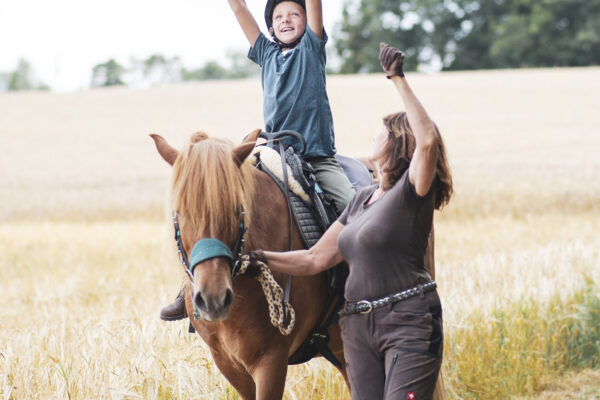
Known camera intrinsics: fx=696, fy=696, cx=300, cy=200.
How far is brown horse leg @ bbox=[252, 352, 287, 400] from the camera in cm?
346

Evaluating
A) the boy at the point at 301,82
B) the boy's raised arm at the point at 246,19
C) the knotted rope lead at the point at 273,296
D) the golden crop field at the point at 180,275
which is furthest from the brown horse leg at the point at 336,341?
the boy's raised arm at the point at 246,19

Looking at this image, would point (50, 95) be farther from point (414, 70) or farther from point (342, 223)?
point (342, 223)

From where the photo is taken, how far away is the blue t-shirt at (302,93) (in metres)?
4.04

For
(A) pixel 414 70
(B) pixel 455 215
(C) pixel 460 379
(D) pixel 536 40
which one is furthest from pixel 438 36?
(C) pixel 460 379

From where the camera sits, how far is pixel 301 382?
16.6 ft

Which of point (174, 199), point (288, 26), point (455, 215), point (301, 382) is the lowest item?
point (455, 215)

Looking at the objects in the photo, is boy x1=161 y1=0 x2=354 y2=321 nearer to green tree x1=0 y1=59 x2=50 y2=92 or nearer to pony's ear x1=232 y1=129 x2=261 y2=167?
pony's ear x1=232 y1=129 x2=261 y2=167

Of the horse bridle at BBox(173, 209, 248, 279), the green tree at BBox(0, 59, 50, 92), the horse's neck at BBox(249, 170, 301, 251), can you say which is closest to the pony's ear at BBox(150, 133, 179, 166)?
the horse bridle at BBox(173, 209, 248, 279)

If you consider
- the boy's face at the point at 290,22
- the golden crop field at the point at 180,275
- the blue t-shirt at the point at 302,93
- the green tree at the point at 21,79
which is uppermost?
the boy's face at the point at 290,22

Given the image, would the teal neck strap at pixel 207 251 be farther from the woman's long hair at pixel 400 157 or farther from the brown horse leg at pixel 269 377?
the woman's long hair at pixel 400 157

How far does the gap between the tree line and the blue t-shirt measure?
208ft

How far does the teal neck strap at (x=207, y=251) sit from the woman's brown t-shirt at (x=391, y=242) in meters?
0.69

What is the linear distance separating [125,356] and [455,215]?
10731mm

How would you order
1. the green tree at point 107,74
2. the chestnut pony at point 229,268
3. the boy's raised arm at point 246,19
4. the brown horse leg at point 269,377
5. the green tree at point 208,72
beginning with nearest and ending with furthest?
the chestnut pony at point 229,268 < the brown horse leg at point 269,377 < the boy's raised arm at point 246,19 < the green tree at point 107,74 < the green tree at point 208,72
